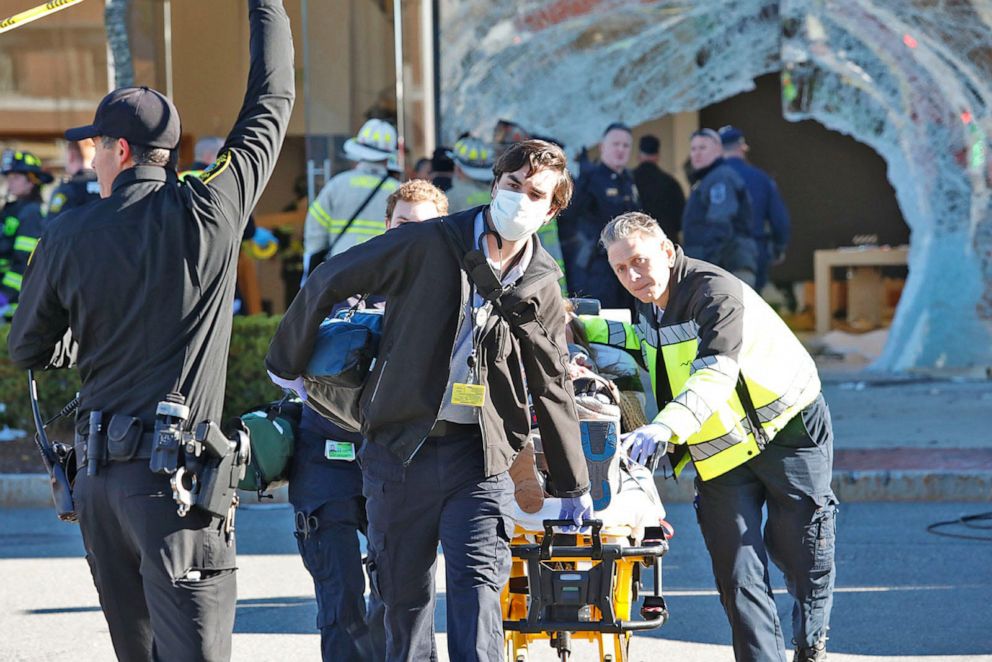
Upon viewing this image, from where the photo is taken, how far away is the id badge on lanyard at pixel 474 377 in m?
4.21

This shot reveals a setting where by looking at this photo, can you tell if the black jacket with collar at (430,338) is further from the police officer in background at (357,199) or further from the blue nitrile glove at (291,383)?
the police officer in background at (357,199)

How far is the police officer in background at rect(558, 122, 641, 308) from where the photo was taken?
1055 cm

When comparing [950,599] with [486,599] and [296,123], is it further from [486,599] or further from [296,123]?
[296,123]

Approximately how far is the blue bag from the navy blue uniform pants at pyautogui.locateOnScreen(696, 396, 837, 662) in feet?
4.21

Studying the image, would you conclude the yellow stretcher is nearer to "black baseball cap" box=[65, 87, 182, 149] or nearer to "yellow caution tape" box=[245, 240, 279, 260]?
"black baseball cap" box=[65, 87, 182, 149]

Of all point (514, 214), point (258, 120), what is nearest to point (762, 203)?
point (514, 214)

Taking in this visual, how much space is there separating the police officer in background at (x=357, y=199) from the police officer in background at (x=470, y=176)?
76 centimetres

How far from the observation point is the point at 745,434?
493cm

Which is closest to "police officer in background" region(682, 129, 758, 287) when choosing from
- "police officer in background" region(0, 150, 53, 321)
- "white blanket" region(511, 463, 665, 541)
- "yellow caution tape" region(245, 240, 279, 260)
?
"yellow caution tape" region(245, 240, 279, 260)

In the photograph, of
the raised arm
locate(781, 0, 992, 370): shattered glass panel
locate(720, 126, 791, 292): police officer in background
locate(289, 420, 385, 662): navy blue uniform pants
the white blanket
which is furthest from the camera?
locate(781, 0, 992, 370): shattered glass panel

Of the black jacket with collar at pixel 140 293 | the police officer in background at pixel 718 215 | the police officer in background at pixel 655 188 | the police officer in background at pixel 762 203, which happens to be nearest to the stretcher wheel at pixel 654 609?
the black jacket with collar at pixel 140 293

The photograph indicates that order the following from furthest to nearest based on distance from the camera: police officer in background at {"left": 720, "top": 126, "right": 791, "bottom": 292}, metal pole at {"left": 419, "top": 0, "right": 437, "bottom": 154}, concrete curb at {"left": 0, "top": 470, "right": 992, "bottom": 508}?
1. metal pole at {"left": 419, "top": 0, "right": 437, "bottom": 154}
2. police officer in background at {"left": 720, "top": 126, "right": 791, "bottom": 292}
3. concrete curb at {"left": 0, "top": 470, "right": 992, "bottom": 508}

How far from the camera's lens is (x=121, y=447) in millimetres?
3857

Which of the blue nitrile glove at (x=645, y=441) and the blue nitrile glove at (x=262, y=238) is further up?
the blue nitrile glove at (x=262, y=238)
